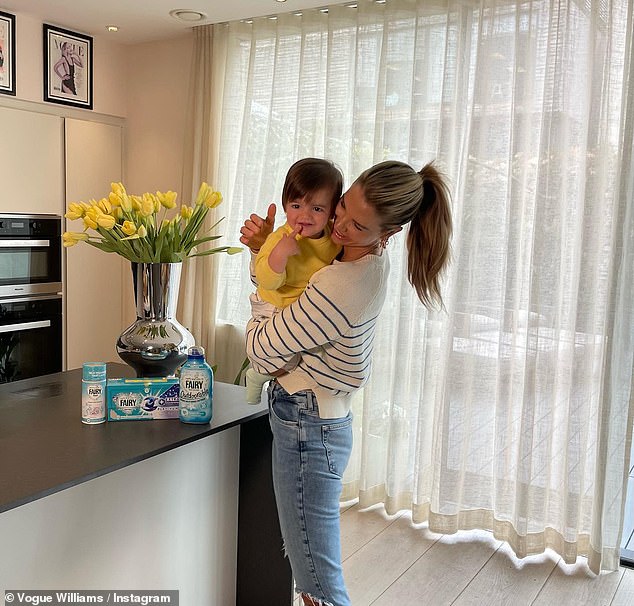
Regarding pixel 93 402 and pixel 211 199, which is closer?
pixel 93 402

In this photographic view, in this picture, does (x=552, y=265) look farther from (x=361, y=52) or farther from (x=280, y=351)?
(x=280, y=351)

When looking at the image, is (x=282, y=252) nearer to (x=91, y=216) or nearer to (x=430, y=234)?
(x=430, y=234)

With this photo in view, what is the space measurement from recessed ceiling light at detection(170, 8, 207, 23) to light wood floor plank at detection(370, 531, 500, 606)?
2852mm

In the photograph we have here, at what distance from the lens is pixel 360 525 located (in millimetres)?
3301

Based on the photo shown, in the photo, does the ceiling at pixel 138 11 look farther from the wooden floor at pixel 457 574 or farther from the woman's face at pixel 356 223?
Result: the wooden floor at pixel 457 574

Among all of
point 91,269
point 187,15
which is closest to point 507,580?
point 91,269

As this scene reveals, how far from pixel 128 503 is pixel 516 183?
79.7 inches

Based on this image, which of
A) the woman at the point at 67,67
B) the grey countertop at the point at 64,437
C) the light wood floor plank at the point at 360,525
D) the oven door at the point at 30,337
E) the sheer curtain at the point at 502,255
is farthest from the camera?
the woman at the point at 67,67

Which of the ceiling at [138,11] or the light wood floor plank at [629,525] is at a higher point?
the ceiling at [138,11]

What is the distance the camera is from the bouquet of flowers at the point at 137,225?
197 centimetres

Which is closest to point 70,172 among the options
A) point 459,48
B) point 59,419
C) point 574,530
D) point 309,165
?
point 459,48

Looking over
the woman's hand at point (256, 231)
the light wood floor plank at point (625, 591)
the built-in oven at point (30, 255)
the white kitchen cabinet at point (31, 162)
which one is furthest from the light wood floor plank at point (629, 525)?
the white kitchen cabinet at point (31, 162)

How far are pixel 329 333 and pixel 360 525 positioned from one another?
1945 mm

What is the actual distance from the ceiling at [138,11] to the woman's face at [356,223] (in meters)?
2.14
